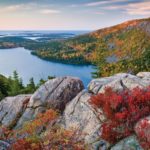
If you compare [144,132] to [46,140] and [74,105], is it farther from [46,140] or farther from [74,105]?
[74,105]

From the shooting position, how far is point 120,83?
31094mm

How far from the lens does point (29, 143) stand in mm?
23266

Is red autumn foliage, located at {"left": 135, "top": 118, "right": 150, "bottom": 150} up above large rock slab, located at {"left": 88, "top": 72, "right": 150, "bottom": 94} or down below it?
below

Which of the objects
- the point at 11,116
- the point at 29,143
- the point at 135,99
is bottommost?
the point at 11,116

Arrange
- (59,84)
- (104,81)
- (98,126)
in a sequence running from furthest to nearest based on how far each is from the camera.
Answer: (59,84) < (104,81) < (98,126)

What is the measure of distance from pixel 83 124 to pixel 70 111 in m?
3.21

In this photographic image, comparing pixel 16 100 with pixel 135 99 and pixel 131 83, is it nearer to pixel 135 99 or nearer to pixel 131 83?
pixel 131 83

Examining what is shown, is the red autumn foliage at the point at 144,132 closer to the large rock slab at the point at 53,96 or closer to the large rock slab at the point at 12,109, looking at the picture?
the large rock slab at the point at 53,96

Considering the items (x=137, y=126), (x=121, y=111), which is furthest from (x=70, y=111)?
(x=137, y=126)

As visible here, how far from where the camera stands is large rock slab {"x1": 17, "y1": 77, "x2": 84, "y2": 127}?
3469 cm

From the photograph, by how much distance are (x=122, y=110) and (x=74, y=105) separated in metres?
7.34

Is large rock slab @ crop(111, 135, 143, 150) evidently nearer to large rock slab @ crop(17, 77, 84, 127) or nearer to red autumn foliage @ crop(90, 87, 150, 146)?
red autumn foliage @ crop(90, 87, 150, 146)

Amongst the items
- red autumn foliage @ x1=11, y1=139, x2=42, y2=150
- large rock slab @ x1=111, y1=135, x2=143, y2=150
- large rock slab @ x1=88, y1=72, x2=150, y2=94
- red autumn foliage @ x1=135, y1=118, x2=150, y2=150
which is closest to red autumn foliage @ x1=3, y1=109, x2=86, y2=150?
red autumn foliage @ x1=11, y1=139, x2=42, y2=150

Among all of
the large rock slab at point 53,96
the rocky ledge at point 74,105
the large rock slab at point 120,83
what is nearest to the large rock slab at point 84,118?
the rocky ledge at point 74,105
